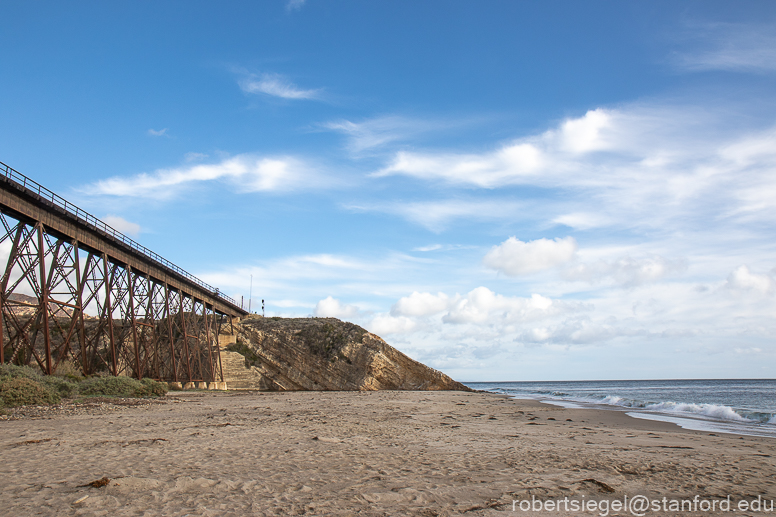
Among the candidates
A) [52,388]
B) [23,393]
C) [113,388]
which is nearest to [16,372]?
[52,388]

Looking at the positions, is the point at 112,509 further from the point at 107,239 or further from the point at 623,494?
the point at 107,239

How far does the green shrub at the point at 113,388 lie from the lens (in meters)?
22.4

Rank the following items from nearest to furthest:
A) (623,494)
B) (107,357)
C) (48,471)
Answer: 1. (623,494)
2. (48,471)
3. (107,357)

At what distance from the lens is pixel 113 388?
23094 mm

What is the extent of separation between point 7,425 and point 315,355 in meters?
40.3

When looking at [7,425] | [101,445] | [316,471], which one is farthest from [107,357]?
[316,471]

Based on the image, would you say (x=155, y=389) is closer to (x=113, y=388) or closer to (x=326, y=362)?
(x=113, y=388)

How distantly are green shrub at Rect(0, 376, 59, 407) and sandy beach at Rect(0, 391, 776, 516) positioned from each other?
586 cm

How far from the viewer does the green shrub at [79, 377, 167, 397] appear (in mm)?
22359

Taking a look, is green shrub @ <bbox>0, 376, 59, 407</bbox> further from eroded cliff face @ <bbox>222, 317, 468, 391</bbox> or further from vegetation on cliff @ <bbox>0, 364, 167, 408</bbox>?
eroded cliff face @ <bbox>222, 317, 468, 391</bbox>

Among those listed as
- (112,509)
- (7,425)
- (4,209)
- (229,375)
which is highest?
(4,209)

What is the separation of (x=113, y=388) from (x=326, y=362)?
2831 centimetres

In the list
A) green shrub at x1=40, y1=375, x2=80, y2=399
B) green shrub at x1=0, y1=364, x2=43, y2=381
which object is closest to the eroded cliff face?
green shrub at x1=40, y1=375, x2=80, y2=399

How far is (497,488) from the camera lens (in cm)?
565
